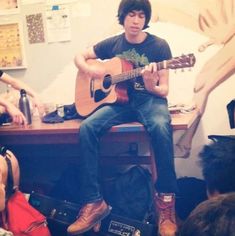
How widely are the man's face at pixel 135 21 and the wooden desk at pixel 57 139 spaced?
535 mm

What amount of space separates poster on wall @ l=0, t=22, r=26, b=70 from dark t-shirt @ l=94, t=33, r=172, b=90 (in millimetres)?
739

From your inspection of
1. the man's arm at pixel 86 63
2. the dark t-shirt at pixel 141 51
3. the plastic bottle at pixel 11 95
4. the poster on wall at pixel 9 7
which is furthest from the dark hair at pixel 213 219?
the poster on wall at pixel 9 7

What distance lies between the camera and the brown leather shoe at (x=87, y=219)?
1833mm

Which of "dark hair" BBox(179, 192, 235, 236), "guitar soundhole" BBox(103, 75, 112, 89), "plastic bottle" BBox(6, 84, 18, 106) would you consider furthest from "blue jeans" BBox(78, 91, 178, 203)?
"dark hair" BBox(179, 192, 235, 236)

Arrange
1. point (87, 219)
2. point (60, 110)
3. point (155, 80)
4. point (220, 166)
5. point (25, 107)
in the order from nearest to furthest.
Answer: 1. point (220, 166)
2. point (87, 219)
3. point (155, 80)
4. point (25, 107)
5. point (60, 110)

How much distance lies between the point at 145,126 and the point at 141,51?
1.47 feet

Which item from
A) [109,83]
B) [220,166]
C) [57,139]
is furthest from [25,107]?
[220,166]

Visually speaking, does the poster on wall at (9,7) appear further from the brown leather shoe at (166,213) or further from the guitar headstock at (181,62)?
the brown leather shoe at (166,213)

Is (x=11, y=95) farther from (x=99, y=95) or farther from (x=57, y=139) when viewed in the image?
(x=99, y=95)

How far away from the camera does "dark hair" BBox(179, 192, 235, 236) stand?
91cm

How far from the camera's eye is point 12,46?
2484 millimetres

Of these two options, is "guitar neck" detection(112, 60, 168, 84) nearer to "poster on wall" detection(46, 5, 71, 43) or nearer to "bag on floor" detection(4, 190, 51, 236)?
"poster on wall" detection(46, 5, 71, 43)

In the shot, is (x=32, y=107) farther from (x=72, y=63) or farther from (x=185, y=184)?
(x=185, y=184)

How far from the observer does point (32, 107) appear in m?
2.39
